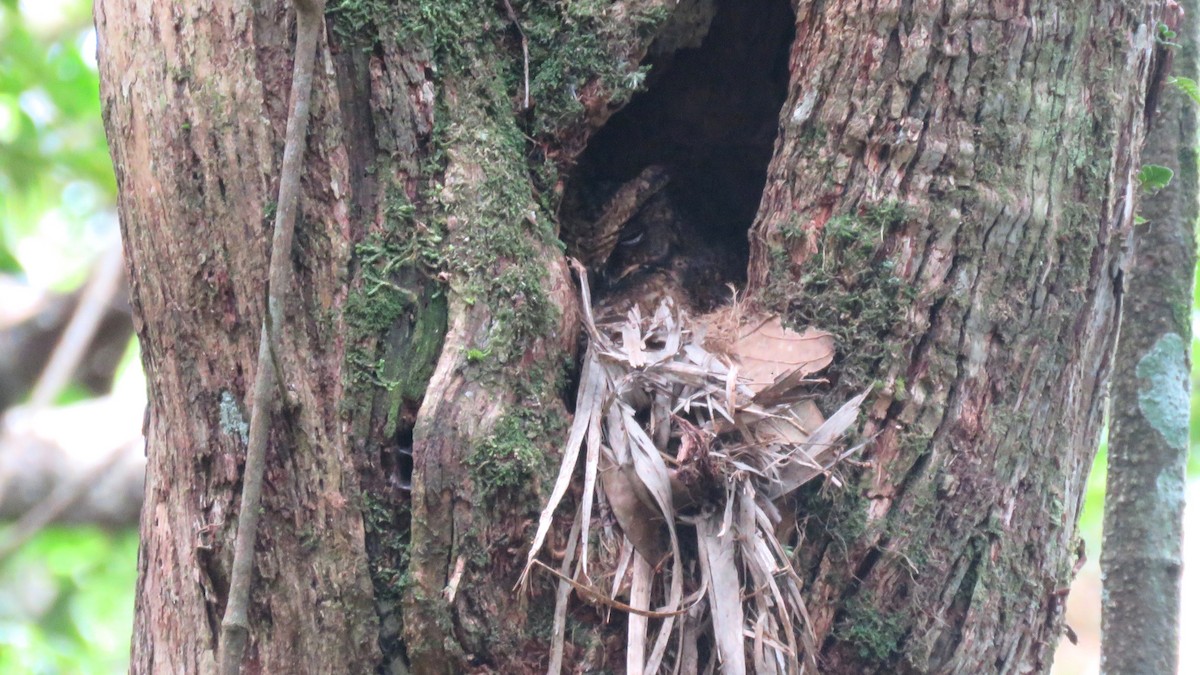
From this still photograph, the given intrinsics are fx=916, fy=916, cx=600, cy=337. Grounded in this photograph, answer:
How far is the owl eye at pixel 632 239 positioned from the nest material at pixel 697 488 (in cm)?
57

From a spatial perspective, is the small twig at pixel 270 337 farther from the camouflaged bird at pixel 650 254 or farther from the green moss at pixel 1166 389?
the green moss at pixel 1166 389

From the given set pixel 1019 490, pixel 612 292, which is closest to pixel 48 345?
pixel 612 292

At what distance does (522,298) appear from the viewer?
1517mm

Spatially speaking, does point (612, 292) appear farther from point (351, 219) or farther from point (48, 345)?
point (48, 345)

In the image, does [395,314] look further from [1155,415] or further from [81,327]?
[81,327]

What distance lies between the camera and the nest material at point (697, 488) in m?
1.42

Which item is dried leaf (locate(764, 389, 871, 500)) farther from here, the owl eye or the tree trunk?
the owl eye

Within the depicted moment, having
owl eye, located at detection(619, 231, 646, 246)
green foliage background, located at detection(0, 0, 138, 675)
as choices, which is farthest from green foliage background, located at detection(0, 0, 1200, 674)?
owl eye, located at detection(619, 231, 646, 246)

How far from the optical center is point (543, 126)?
66.4 inches

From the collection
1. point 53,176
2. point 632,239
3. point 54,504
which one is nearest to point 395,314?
point 632,239

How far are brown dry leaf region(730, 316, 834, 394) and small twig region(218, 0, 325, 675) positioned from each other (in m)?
0.80

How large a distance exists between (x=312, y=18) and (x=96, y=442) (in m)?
3.08

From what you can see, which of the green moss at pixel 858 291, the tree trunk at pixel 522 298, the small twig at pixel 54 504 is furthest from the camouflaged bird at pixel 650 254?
the small twig at pixel 54 504

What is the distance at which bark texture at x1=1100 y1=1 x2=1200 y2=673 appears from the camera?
194cm
